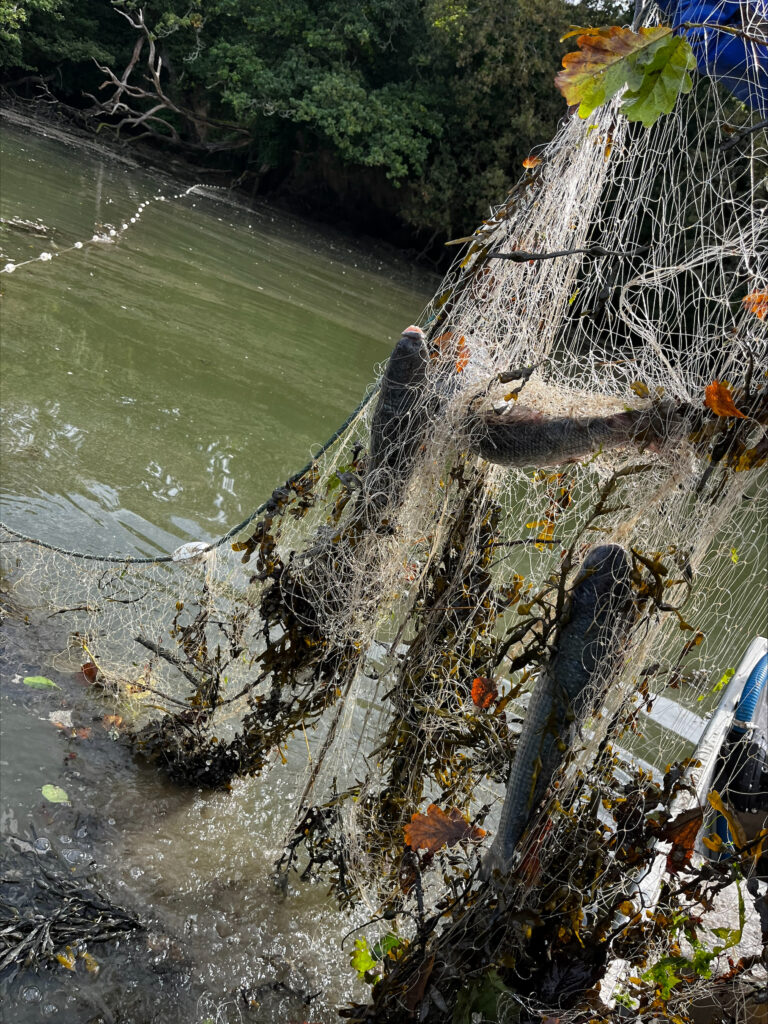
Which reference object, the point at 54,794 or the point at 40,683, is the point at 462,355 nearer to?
the point at 54,794

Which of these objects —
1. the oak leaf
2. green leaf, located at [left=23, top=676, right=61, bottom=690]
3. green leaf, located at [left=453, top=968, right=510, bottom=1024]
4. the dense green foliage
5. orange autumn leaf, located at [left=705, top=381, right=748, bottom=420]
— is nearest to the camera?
the oak leaf

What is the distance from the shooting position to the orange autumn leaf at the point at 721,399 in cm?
218

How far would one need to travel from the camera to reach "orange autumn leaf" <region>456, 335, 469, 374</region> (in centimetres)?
296

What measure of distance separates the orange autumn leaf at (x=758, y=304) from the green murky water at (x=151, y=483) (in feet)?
9.10

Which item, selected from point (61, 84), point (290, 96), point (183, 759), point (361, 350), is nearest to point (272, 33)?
point (290, 96)

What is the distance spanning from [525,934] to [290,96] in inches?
944

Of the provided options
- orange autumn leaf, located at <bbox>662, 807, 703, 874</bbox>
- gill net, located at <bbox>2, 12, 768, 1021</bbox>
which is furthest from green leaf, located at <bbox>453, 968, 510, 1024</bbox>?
orange autumn leaf, located at <bbox>662, 807, 703, 874</bbox>

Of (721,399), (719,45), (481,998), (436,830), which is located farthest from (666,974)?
(719,45)

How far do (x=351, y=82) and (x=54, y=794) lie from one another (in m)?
23.1

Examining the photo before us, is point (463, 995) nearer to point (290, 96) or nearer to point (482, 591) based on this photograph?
point (482, 591)

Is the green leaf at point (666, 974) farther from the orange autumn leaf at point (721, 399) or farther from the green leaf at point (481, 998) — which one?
the orange autumn leaf at point (721, 399)

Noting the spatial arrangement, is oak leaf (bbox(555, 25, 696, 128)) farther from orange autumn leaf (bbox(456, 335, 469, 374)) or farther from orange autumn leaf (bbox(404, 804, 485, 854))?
orange autumn leaf (bbox(404, 804, 485, 854))

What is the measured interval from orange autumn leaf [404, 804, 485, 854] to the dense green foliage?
2014 cm

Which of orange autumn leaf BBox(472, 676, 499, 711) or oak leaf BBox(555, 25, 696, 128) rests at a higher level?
oak leaf BBox(555, 25, 696, 128)
